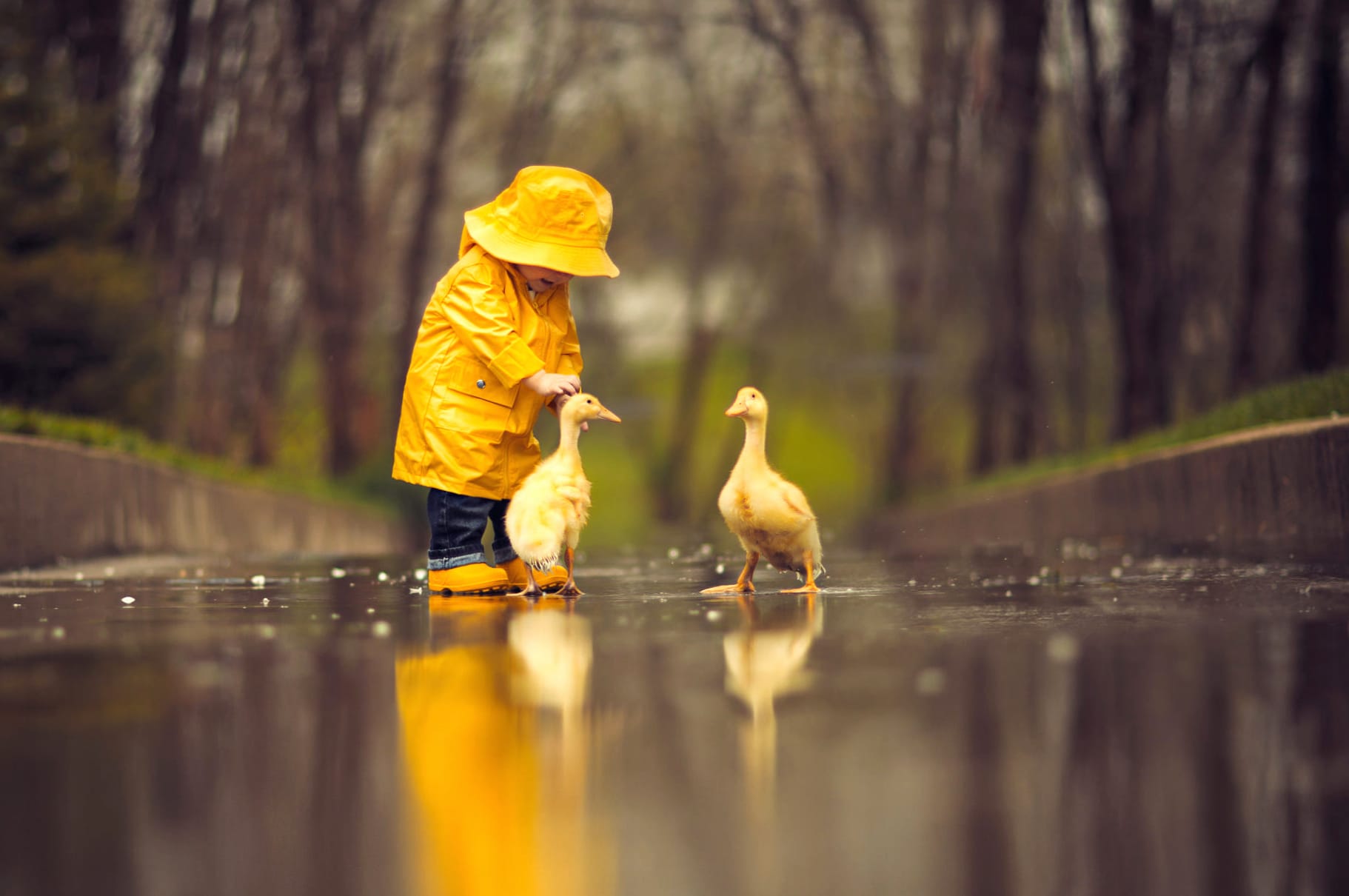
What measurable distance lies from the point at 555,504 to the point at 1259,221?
47.0ft

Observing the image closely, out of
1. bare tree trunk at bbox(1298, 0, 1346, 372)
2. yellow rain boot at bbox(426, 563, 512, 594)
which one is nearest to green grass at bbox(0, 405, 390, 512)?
yellow rain boot at bbox(426, 563, 512, 594)

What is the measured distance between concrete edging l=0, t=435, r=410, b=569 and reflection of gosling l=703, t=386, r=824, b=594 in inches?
182

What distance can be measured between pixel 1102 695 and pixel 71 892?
9.35ft

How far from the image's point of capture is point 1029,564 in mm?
11367

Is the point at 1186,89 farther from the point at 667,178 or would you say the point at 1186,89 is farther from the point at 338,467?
the point at 667,178

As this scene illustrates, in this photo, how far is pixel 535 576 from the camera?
29.6ft

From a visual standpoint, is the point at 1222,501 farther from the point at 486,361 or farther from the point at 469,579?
the point at 486,361

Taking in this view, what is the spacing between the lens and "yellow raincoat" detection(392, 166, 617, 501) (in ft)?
29.3

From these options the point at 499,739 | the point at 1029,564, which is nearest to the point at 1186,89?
the point at 1029,564

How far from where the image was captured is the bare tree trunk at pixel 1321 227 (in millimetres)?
18453

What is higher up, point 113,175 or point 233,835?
point 113,175

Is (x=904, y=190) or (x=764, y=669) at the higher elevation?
(x=904, y=190)

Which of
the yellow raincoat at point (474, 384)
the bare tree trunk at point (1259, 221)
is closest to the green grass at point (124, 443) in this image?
the yellow raincoat at point (474, 384)

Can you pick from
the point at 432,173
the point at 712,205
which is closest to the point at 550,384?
the point at 432,173
